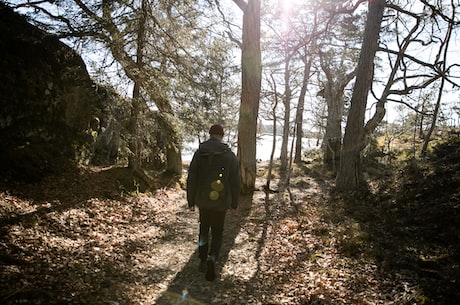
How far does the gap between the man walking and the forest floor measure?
53cm

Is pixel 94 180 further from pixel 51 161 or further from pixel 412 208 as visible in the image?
pixel 412 208

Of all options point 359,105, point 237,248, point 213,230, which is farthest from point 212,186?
point 359,105

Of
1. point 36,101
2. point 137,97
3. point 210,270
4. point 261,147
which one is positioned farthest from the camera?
point 261,147

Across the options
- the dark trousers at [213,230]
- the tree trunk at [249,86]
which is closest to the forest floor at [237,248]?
the dark trousers at [213,230]

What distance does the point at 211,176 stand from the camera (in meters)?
4.29

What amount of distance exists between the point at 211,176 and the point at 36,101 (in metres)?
5.68

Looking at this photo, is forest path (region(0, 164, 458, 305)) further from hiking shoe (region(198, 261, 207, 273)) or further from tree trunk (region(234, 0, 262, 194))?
tree trunk (region(234, 0, 262, 194))

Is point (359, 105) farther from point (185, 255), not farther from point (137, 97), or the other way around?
point (185, 255)

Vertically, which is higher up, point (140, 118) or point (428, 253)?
point (140, 118)

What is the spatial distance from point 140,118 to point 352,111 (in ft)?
22.3

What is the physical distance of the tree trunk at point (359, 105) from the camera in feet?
28.9

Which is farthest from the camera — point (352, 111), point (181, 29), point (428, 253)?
point (352, 111)

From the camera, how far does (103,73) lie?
6.85 m

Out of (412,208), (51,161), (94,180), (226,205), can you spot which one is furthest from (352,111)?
(51,161)
